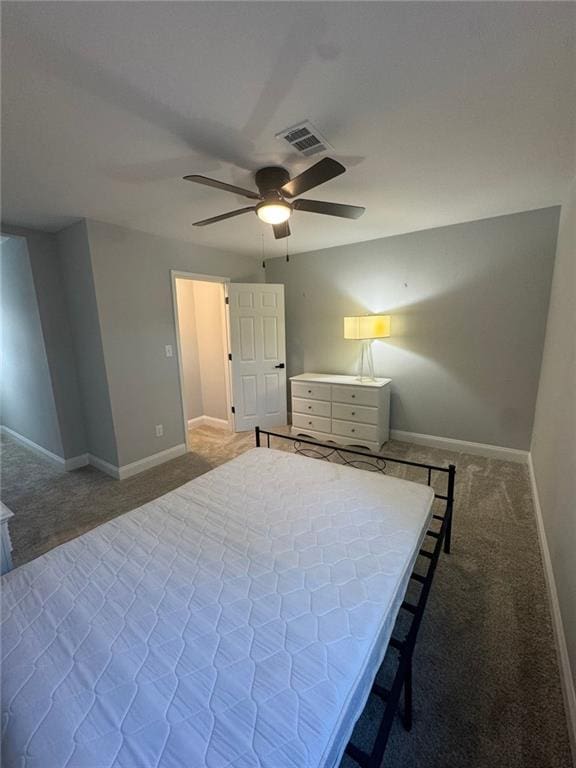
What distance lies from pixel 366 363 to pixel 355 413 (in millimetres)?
780

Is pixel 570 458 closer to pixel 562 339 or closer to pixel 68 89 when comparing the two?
pixel 562 339

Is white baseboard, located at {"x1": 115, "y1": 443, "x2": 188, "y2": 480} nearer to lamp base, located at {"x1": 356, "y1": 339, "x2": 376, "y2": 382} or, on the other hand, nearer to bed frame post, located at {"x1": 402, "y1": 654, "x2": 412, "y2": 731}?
lamp base, located at {"x1": 356, "y1": 339, "x2": 376, "y2": 382}

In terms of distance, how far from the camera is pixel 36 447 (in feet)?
12.7

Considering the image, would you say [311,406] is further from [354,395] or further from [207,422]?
[207,422]

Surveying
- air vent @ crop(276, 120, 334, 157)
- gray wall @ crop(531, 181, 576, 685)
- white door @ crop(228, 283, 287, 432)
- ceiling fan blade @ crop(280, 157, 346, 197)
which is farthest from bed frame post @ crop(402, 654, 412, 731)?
white door @ crop(228, 283, 287, 432)

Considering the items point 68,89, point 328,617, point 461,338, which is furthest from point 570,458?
point 68,89

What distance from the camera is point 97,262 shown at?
2904 mm

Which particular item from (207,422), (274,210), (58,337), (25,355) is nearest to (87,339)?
(58,337)

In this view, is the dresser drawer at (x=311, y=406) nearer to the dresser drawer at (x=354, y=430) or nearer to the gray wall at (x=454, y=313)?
the dresser drawer at (x=354, y=430)

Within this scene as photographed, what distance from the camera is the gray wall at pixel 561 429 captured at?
4.83 ft

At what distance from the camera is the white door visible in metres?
4.18

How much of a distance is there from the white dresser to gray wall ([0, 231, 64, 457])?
112 inches

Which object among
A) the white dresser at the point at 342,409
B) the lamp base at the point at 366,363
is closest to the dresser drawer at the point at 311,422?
the white dresser at the point at 342,409

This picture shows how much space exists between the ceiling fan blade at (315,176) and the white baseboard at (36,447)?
3.60 m
